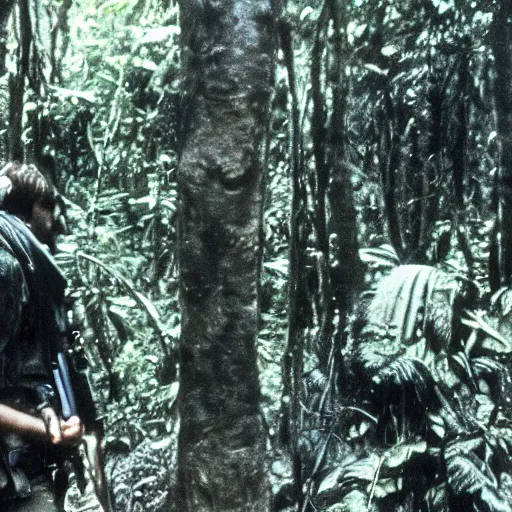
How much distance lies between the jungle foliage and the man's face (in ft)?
0.62

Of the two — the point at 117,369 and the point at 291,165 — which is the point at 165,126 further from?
the point at 117,369

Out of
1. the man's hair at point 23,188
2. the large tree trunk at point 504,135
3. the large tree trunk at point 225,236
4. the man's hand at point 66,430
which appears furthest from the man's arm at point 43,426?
the large tree trunk at point 504,135

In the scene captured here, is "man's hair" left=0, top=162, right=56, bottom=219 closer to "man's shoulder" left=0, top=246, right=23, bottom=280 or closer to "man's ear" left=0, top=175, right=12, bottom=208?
"man's ear" left=0, top=175, right=12, bottom=208

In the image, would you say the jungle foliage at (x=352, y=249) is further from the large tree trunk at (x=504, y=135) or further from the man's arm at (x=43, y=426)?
the man's arm at (x=43, y=426)

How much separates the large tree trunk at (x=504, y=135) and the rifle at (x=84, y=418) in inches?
59.9

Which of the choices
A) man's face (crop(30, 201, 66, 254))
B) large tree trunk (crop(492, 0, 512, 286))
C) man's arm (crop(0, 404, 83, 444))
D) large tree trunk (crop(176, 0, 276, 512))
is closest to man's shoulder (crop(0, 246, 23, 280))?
man's face (crop(30, 201, 66, 254))

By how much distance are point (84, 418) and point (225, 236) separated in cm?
83

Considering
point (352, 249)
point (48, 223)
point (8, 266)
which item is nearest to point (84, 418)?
point (8, 266)

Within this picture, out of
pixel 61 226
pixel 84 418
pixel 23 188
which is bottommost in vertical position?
pixel 84 418

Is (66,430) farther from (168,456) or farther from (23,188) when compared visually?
(23,188)

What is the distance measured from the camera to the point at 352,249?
2.49 meters

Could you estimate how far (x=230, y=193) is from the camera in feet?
8.01

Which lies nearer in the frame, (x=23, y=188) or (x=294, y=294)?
(x=294, y=294)

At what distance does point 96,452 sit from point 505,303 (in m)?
1.53
